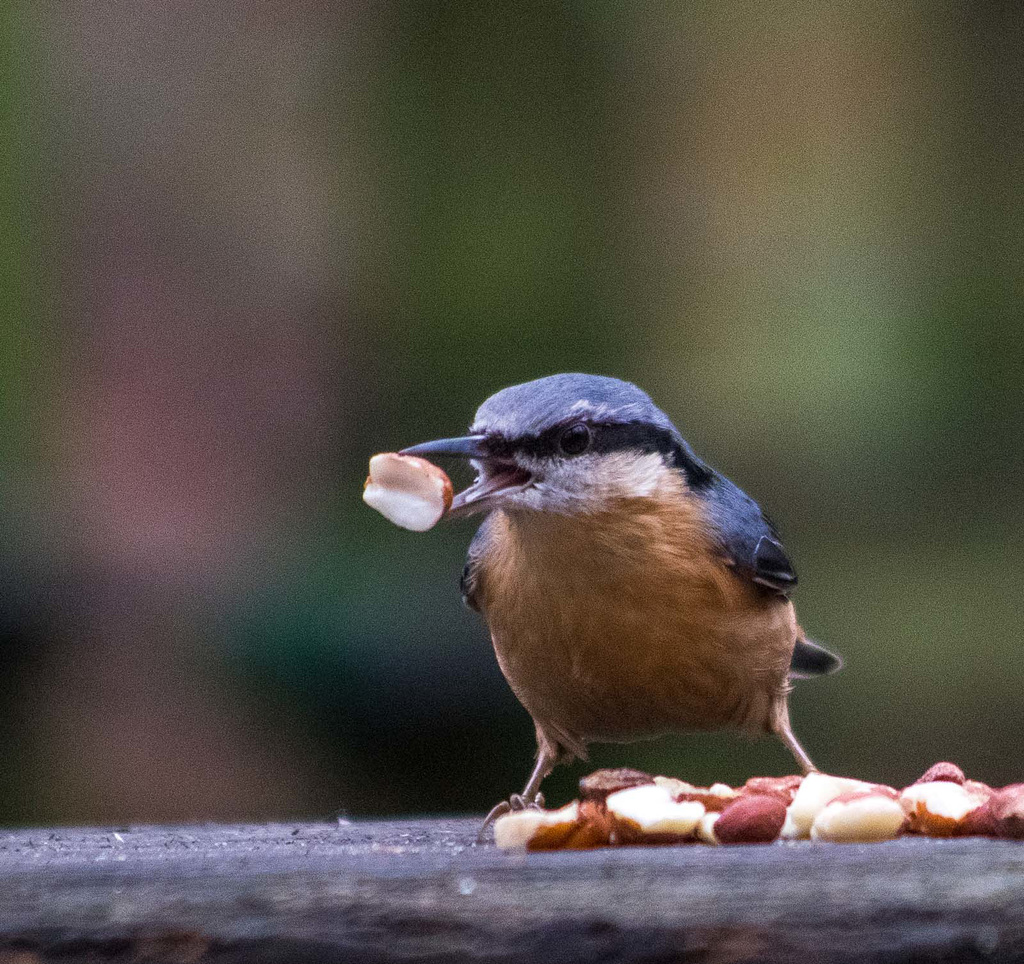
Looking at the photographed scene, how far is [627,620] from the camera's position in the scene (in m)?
3.16

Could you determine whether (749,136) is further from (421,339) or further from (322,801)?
(322,801)

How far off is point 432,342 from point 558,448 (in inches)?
133

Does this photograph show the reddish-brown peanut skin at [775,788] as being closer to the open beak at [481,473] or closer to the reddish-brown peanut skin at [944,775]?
the reddish-brown peanut skin at [944,775]

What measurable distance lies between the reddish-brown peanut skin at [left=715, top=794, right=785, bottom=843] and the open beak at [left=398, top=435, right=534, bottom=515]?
85 centimetres

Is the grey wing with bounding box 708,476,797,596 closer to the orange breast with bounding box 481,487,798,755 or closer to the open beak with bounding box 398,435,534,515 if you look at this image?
the orange breast with bounding box 481,487,798,755

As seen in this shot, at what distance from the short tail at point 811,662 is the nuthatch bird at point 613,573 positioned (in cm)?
83

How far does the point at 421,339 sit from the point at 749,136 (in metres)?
1.64

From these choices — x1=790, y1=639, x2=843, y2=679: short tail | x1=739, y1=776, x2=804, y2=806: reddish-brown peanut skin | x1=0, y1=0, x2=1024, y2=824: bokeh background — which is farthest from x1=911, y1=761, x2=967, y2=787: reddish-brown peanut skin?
x1=0, y1=0, x2=1024, y2=824: bokeh background

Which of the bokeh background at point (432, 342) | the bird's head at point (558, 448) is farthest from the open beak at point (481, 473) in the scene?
the bokeh background at point (432, 342)

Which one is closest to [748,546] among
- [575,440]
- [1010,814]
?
[575,440]

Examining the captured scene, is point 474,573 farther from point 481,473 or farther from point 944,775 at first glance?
point 944,775

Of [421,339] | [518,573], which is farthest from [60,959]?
[421,339]

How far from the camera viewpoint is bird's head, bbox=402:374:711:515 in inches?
117

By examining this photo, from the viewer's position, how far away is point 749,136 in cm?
647
